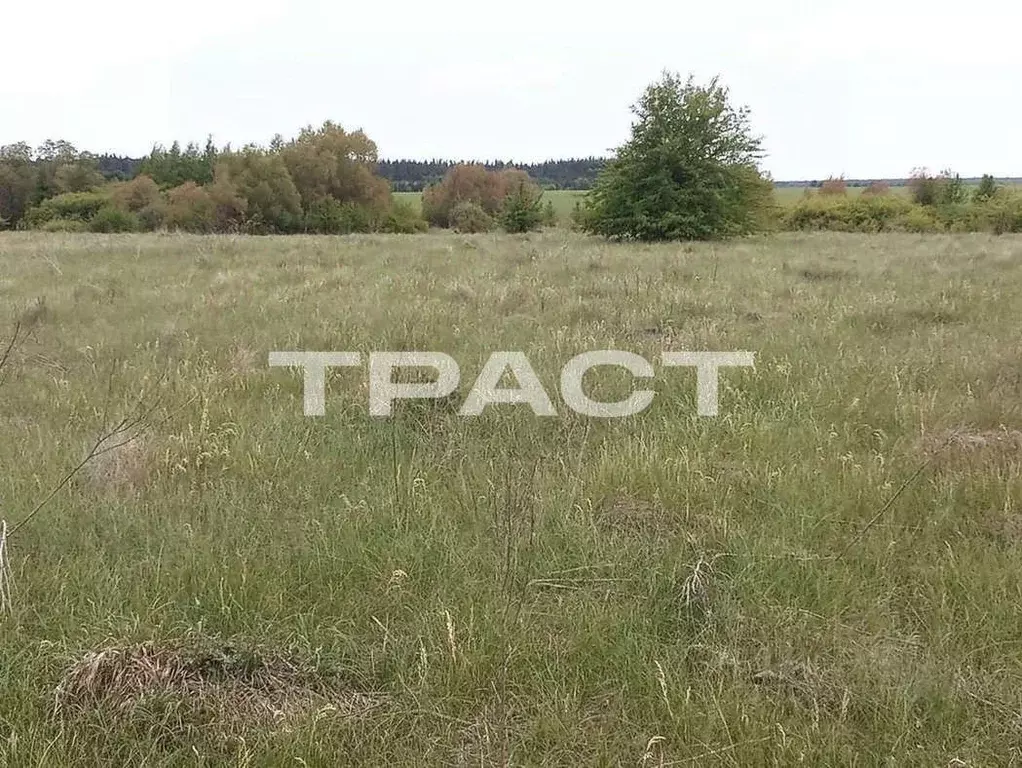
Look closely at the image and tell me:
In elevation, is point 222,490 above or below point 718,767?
above

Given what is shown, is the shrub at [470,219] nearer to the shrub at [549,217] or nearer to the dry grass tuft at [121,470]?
the shrub at [549,217]

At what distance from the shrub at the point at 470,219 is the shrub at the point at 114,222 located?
15.7 m

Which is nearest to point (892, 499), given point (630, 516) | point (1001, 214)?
point (630, 516)

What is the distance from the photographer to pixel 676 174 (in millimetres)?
21844

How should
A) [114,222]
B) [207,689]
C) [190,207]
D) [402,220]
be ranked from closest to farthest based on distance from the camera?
[207,689] < [114,222] < [190,207] < [402,220]

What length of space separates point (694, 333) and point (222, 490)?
436 centimetres

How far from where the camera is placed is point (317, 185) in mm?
45969

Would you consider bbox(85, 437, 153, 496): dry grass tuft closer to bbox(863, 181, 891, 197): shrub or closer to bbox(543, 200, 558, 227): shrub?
bbox(543, 200, 558, 227): shrub

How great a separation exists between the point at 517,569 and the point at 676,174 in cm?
2101

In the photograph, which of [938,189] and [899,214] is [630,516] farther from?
[938,189]

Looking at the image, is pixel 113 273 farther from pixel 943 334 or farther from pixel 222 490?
pixel 943 334

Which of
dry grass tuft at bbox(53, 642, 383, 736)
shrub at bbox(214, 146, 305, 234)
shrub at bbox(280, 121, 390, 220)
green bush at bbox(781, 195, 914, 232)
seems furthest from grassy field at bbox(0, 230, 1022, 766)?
shrub at bbox(280, 121, 390, 220)

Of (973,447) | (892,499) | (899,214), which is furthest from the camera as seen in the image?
(899,214)

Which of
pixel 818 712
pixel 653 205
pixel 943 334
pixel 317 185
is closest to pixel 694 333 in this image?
pixel 943 334
